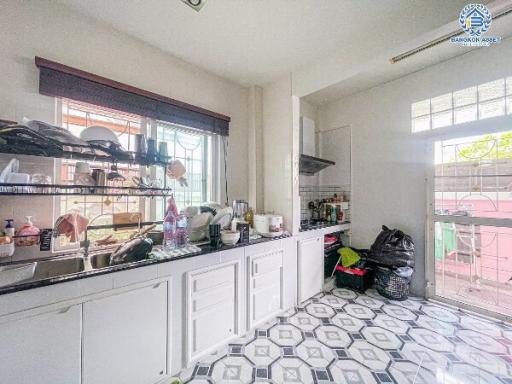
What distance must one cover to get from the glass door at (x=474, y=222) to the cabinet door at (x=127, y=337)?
273 cm

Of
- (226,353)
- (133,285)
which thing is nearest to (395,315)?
(226,353)

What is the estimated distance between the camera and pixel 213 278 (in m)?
1.57

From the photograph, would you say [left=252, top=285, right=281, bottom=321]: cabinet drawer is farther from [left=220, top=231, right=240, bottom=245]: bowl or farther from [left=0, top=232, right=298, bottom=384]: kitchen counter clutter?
[left=220, top=231, right=240, bottom=245]: bowl

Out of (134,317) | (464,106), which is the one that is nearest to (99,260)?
(134,317)

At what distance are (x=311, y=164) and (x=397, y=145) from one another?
1019 mm

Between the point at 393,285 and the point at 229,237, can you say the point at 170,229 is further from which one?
the point at 393,285

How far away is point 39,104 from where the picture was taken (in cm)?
Answer: 140

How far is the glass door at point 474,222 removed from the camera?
2.02 metres

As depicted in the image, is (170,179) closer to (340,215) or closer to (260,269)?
(260,269)

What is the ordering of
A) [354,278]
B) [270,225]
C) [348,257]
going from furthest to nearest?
[348,257], [354,278], [270,225]

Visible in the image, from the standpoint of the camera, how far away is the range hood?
2.66m

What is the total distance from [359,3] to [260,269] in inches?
82.0

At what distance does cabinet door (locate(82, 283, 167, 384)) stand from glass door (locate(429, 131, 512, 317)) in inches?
108

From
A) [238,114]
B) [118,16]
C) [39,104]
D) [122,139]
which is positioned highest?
[118,16]
